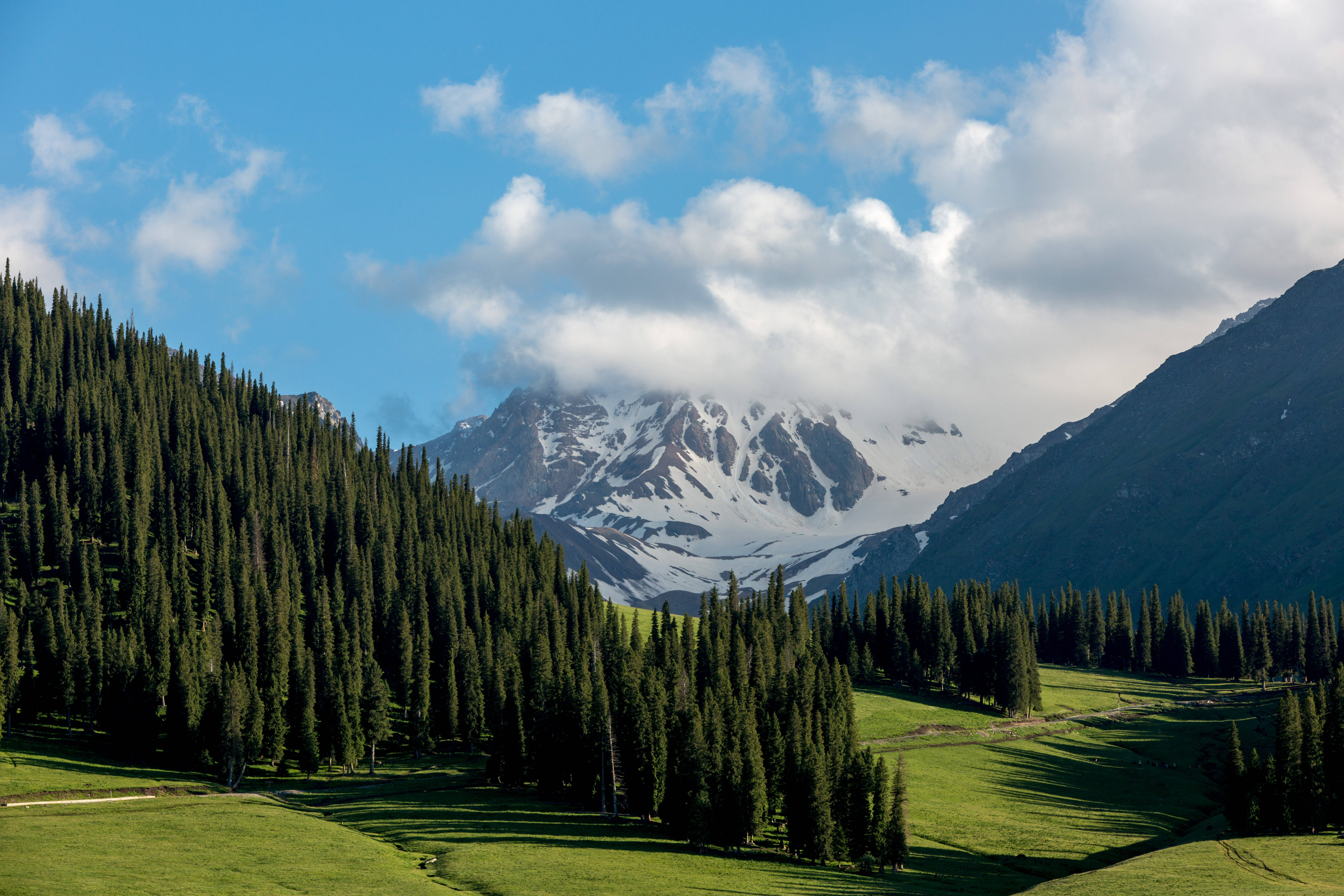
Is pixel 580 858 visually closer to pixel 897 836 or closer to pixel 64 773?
pixel 897 836

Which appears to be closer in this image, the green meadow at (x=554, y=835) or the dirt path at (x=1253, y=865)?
the dirt path at (x=1253, y=865)

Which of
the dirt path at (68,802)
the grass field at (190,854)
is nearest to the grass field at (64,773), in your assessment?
the dirt path at (68,802)

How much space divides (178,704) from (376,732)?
22.3 m

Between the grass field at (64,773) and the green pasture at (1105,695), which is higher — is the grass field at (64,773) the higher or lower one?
the higher one

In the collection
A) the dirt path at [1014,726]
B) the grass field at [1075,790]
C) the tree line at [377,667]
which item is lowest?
the grass field at [1075,790]

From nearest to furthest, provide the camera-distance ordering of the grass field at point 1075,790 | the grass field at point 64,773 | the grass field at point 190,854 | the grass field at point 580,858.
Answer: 1. the grass field at point 190,854
2. the grass field at point 580,858
3. the grass field at point 1075,790
4. the grass field at point 64,773

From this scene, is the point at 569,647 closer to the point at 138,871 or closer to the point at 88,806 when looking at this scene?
the point at 88,806

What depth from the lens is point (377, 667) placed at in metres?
142

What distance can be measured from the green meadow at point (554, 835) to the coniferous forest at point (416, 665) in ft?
15.1

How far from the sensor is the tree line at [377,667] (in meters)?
100

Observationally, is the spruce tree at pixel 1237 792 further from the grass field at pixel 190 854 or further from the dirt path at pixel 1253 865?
the grass field at pixel 190 854

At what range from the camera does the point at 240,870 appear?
249 ft

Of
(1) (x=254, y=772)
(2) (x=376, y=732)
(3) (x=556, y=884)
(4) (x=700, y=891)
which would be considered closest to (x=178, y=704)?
(1) (x=254, y=772)

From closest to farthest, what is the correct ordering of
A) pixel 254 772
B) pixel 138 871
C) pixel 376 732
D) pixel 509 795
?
pixel 138 871 < pixel 509 795 < pixel 254 772 < pixel 376 732
